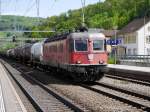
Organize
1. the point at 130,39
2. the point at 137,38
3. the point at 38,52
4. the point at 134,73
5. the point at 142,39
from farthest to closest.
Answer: the point at 130,39 < the point at 142,39 < the point at 137,38 < the point at 38,52 < the point at 134,73

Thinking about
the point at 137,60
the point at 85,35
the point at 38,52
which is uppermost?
the point at 85,35

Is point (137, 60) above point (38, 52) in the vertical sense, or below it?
Result: below

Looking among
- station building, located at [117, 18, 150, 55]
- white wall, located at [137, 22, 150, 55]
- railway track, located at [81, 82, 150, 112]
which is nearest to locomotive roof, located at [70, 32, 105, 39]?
railway track, located at [81, 82, 150, 112]

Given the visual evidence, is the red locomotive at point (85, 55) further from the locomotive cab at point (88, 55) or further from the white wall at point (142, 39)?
the white wall at point (142, 39)

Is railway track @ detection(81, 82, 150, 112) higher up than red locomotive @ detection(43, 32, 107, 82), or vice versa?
red locomotive @ detection(43, 32, 107, 82)

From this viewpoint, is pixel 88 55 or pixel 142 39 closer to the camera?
pixel 88 55

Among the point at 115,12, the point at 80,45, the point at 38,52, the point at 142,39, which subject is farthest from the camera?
the point at 115,12

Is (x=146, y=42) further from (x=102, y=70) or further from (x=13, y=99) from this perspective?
(x=13, y=99)

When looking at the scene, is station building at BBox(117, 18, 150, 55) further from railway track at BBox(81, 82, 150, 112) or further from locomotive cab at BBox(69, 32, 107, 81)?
railway track at BBox(81, 82, 150, 112)

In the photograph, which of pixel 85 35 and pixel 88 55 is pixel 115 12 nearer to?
pixel 85 35

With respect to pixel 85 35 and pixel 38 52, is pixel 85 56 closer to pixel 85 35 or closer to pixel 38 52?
pixel 85 35

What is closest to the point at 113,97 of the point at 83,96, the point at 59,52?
the point at 83,96

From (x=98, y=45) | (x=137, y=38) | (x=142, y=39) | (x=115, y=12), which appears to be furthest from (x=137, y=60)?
(x=115, y=12)

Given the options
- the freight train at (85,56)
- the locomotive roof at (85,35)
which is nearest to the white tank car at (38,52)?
the freight train at (85,56)
